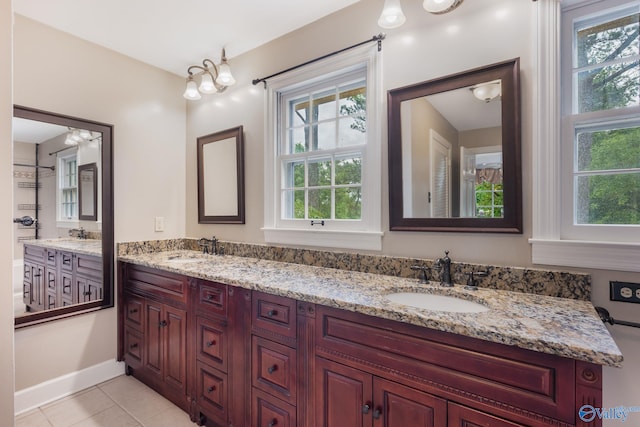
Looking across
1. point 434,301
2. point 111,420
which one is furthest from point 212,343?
point 434,301

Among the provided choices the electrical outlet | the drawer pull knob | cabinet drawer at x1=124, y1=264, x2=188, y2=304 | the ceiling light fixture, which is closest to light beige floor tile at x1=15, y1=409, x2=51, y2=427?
cabinet drawer at x1=124, y1=264, x2=188, y2=304

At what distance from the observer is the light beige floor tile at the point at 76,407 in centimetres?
191

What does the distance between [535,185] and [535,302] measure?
0.51 m

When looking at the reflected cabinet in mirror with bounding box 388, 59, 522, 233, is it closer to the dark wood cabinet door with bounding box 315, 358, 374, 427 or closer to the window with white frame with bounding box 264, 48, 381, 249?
the window with white frame with bounding box 264, 48, 381, 249

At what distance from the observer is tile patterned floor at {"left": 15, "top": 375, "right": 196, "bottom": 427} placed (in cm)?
187

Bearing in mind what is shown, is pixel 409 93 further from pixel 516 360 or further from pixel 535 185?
pixel 516 360

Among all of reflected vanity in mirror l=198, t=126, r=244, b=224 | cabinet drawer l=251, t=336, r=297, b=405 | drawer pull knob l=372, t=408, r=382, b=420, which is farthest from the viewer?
reflected vanity in mirror l=198, t=126, r=244, b=224

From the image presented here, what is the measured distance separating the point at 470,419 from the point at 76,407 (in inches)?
96.2

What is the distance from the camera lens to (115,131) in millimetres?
2477

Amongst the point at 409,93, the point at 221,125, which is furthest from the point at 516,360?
the point at 221,125

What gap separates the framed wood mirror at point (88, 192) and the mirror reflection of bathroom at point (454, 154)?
2.31 m

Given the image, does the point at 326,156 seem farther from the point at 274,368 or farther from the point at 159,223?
the point at 159,223

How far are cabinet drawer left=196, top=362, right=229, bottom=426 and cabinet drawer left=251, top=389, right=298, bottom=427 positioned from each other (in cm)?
23

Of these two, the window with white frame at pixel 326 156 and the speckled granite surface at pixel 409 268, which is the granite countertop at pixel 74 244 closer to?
the speckled granite surface at pixel 409 268
